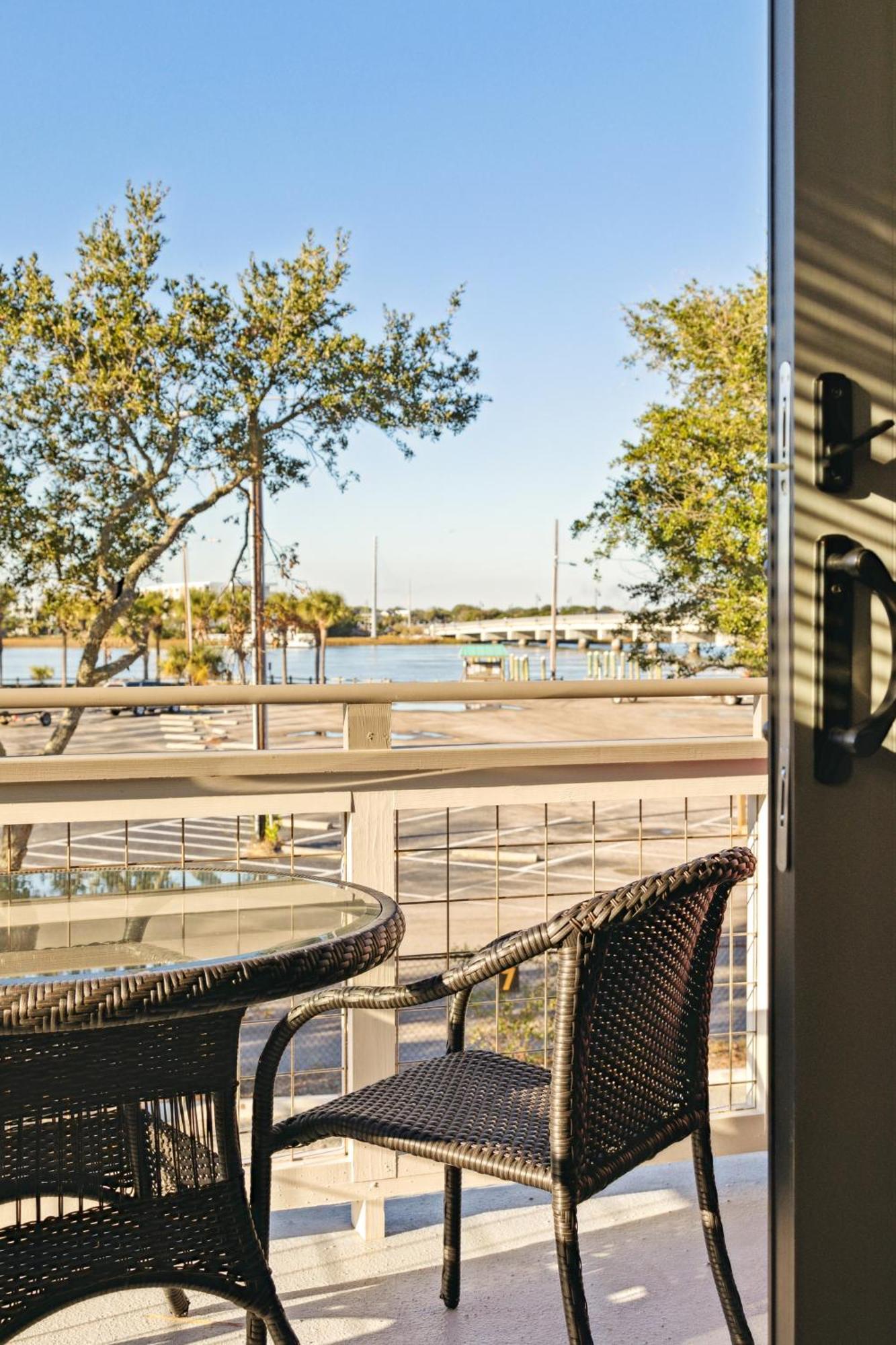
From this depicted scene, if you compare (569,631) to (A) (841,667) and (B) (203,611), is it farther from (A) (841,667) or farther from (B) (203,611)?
(A) (841,667)

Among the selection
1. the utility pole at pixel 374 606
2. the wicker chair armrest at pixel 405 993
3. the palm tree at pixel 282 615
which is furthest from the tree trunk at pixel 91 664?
the wicker chair armrest at pixel 405 993

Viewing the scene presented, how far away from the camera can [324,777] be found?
196 centimetres

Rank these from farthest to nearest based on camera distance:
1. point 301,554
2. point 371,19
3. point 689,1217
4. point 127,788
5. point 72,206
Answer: point 371,19 → point 72,206 → point 301,554 → point 689,1217 → point 127,788

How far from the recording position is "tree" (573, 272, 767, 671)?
14.7 metres

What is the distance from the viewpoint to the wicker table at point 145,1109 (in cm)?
120

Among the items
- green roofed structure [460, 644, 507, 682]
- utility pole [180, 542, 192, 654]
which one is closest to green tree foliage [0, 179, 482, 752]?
utility pole [180, 542, 192, 654]

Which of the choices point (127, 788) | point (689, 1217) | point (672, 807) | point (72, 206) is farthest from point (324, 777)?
point (672, 807)

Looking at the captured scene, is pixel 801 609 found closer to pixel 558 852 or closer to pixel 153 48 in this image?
pixel 558 852

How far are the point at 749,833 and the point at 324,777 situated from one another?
86cm

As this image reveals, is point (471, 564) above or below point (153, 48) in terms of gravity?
below

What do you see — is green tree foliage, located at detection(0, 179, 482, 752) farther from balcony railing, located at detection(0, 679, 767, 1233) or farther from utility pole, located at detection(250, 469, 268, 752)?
balcony railing, located at detection(0, 679, 767, 1233)

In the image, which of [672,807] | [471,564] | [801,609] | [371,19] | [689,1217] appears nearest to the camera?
[801,609]

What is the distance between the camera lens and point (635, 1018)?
140cm

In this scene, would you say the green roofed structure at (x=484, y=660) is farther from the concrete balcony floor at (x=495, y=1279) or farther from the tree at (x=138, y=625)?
the concrete balcony floor at (x=495, y=1279)
